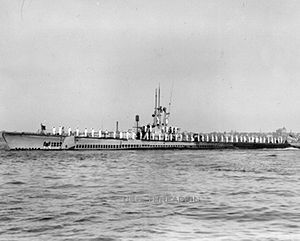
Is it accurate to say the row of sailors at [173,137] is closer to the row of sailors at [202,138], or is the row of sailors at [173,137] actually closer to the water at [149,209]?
the row of sailors at [202,138]

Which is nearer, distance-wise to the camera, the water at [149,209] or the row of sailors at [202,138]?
the water at [149,209]

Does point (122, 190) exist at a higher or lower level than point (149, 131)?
lower

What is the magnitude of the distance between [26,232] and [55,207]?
12.0 ft

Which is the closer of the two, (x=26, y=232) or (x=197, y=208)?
(x=26, y=232)

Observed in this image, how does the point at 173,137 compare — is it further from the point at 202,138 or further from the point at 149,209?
the point at 149,209

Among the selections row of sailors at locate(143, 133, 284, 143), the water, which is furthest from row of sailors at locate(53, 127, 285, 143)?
the water

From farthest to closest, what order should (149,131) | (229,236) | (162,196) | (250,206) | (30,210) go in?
(149,131), (162,196), (250,206), (30,210), (229,236)

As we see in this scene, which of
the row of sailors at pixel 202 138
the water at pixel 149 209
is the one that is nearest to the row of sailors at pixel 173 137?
the row of sailors at pixel 202 138

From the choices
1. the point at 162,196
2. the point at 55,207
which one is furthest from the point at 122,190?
the point at 55,207

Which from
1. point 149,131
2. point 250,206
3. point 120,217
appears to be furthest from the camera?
point 149,131

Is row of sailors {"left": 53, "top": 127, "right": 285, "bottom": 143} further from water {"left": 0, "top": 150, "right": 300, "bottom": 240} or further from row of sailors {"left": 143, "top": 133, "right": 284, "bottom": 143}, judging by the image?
water {"left": 0, "top": 150, "right": 300, "bottom": 240}

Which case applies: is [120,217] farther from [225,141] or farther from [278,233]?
[225,141]

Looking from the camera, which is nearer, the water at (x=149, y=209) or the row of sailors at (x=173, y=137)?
the water at (x=149, y=209)

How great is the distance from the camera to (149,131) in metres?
79.2
